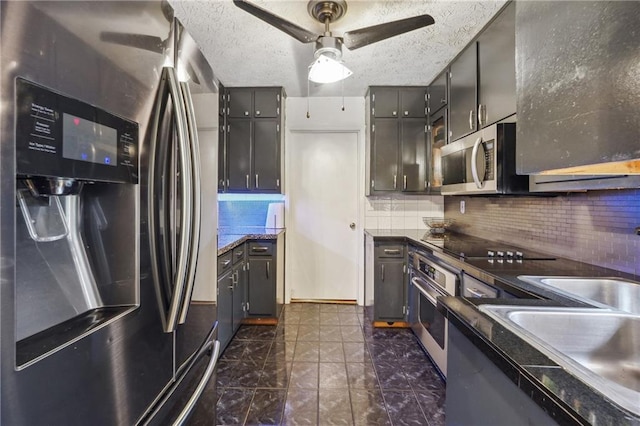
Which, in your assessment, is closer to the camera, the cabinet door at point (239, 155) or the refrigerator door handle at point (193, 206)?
the refrigerator door handle at point (193, 206)

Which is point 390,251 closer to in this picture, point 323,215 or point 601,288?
point 323,215

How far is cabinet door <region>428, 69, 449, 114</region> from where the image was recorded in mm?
2785

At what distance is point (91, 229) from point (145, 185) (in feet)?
0.52

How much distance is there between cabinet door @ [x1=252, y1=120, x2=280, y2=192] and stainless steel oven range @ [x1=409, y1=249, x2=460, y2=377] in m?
1.66

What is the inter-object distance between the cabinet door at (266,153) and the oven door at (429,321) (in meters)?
1.78

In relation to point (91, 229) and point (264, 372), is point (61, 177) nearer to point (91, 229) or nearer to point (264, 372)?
point (91, 229)

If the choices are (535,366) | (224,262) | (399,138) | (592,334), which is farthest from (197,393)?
(399,138)

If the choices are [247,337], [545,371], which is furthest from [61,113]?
[247,337]

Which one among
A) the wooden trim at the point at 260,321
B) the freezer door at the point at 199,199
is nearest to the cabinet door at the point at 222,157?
the wooden trim at the point at 260,321

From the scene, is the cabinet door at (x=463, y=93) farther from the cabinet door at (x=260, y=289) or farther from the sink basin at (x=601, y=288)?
the cabinet door at (x=260, y=289)

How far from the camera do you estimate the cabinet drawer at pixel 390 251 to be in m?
2.96

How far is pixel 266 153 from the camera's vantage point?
3.35 m

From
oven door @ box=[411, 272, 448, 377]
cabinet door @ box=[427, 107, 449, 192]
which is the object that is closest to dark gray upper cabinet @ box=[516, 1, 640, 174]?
oven door @ box=[411, 272, 448, 377]

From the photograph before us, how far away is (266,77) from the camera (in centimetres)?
309
